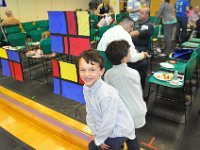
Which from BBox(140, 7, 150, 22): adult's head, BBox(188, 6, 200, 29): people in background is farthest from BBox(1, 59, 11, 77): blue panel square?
BBox(188, 6, 200, 29): people in background

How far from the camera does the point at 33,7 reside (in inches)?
315

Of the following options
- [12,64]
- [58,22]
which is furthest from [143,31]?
[12,64]

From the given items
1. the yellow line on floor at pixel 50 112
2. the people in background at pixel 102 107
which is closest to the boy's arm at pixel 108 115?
the people in background at pixel 102 107

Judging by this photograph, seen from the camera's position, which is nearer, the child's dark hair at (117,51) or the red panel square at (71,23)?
the child's dark hair at (117,51)

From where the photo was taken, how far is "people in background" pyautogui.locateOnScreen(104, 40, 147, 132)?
1.50m

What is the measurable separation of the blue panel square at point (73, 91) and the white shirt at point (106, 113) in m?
1.52

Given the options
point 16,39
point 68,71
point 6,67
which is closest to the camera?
point 68,71

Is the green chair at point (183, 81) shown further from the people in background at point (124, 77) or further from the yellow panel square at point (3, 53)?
the yellow panel square at point (3, 53)

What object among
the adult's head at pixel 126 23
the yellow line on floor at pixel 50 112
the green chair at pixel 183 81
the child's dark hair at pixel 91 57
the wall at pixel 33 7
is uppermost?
the wall at pixel 33 7

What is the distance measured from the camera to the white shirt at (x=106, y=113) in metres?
1.24

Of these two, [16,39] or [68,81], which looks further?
[16,39]

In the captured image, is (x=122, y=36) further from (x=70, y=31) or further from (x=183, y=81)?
(x=183, y=81)

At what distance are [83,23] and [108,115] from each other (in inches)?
64.5

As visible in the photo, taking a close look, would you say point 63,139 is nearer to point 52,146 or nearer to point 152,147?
point 52,146
